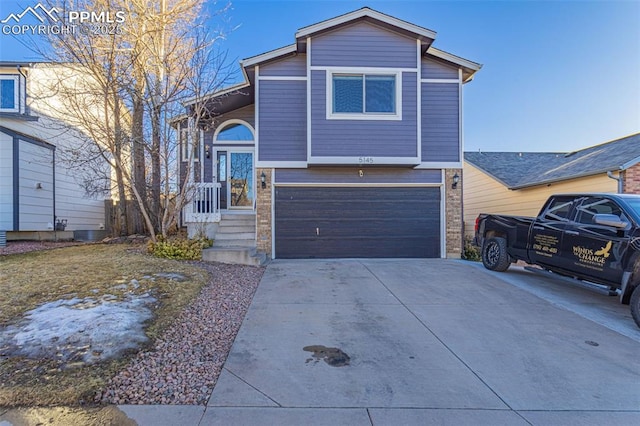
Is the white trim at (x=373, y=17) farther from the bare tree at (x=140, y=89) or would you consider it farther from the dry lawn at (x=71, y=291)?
the dry lawn at (x=71, y=291)

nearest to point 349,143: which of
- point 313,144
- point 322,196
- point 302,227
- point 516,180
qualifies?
point 313,144

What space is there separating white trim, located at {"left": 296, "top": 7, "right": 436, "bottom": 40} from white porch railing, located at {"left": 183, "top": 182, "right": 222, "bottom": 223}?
475cm

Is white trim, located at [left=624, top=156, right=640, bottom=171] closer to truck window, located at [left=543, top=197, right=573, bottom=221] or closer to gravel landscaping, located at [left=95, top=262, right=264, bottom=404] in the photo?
truck window, located at [left=543, top=197, right=573, bottom=221]

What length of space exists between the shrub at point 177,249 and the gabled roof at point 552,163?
11.8m

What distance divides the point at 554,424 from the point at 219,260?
6910mm

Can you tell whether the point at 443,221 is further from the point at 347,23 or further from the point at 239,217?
the point at 347,23

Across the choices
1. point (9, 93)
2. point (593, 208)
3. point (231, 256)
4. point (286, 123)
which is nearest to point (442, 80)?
point (286, 123)

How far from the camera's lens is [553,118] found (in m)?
16.2

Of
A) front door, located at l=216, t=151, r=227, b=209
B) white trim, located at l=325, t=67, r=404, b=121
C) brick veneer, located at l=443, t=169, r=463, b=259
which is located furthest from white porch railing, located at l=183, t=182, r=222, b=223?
brick veneer, located at l=443, t=169, r=463, b=259

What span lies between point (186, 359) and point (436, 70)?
966cm

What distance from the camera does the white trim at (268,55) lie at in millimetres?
8914

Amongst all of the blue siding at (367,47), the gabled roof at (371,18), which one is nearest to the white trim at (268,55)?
the gabled roof at (371,18)

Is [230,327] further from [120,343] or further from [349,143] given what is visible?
[349,143]

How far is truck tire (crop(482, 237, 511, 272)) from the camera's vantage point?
23.9ft
